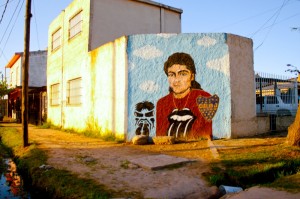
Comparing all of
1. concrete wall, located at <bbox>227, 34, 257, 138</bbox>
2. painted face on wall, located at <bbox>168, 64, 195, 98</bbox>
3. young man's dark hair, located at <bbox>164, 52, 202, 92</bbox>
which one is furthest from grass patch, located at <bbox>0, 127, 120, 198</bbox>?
concrete wall, located at <bbox>227, 34, 257, 138</bbox>

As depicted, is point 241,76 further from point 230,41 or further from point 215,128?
point 215,128

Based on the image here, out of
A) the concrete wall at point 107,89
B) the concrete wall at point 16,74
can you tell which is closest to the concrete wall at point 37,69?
the concrete wall at point 16,74

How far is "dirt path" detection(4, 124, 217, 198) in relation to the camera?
4680 mm

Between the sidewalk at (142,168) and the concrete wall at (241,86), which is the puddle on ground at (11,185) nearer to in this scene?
the sidewalk at (142,168)

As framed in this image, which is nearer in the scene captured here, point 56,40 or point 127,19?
point 127,19

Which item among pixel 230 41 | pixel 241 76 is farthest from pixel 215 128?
pixel 230 41

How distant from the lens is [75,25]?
1434 centimetres

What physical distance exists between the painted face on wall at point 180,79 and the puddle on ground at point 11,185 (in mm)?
5466

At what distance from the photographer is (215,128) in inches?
375

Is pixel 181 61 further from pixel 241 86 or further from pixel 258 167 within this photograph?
pixel 258 167

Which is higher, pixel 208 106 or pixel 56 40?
pixel 56 40

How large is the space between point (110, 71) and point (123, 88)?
123 cm

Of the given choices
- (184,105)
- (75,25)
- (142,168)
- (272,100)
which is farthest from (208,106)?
(75,25)

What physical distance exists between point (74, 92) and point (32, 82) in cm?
1136
